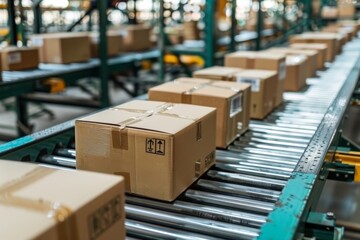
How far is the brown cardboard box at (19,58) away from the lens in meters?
4.81

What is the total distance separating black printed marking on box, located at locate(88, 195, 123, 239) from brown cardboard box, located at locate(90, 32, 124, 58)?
5140mm

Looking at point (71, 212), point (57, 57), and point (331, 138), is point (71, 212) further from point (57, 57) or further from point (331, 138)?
point (57, 57)

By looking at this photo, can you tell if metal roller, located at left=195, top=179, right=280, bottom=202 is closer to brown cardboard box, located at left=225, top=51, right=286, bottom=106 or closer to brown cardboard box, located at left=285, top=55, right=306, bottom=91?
brown cardboard box, located at left=225, top=51, right=286, bottom=106

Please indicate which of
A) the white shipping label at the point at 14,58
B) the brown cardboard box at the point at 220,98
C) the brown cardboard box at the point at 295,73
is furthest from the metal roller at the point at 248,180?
the white shipping label at the point at 14,58

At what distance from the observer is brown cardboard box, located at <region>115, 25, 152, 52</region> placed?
7.26 m

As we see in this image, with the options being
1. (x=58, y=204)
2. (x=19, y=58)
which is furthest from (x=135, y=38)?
(x=58, y=204)

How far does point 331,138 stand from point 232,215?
1088 mm

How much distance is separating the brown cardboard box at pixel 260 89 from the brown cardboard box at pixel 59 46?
2.82 meters

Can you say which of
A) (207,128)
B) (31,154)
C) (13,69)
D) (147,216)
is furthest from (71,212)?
(13,69)

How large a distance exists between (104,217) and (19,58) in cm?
406

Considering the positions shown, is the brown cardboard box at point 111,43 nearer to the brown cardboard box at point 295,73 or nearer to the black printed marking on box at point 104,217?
the brown cardboard box at point 295,73

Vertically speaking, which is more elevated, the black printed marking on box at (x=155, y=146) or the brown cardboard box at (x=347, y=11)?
the brown cardboard box at (x=347, y=11)

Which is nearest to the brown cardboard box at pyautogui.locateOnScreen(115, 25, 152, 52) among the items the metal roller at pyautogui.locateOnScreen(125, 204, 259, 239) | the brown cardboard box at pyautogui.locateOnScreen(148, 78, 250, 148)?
the brown cardboard box at pyautogui.locateOnScreen(148, 78, 250, 148)

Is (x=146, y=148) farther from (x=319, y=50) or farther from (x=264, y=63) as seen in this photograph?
(x=319, y=50)
